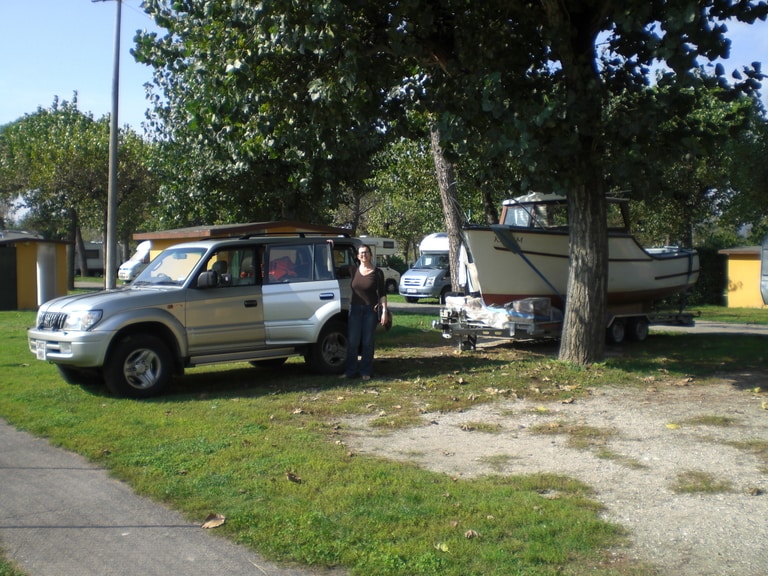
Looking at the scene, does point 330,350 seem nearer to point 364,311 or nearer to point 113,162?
point 364,311

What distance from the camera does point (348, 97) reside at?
40.9ft

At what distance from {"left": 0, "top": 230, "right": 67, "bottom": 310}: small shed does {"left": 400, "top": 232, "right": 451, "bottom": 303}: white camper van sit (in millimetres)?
12831

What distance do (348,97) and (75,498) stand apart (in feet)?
25.4

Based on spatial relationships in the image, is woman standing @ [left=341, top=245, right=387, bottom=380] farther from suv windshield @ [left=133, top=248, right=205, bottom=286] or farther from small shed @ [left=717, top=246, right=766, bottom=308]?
small shed @ [left=717, top=246, right=766, bottom=308]

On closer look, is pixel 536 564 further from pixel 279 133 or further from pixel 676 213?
pixel 676 213

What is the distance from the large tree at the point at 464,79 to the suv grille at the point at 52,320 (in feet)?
13.1

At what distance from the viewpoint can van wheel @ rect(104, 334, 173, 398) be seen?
10203 millimetres

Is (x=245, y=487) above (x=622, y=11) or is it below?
below

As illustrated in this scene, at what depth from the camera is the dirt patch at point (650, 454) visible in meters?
5.36

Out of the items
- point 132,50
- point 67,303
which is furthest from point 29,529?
point 132,50

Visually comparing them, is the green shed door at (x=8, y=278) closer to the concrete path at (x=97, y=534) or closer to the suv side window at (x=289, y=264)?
the suv side window at (x=289, y=264)

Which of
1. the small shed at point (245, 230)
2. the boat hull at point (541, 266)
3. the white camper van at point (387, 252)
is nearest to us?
the boat hull at point (541, 266)

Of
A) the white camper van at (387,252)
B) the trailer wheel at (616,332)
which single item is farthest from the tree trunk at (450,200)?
the white camper van at (387,252)

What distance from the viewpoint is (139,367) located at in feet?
34.1
